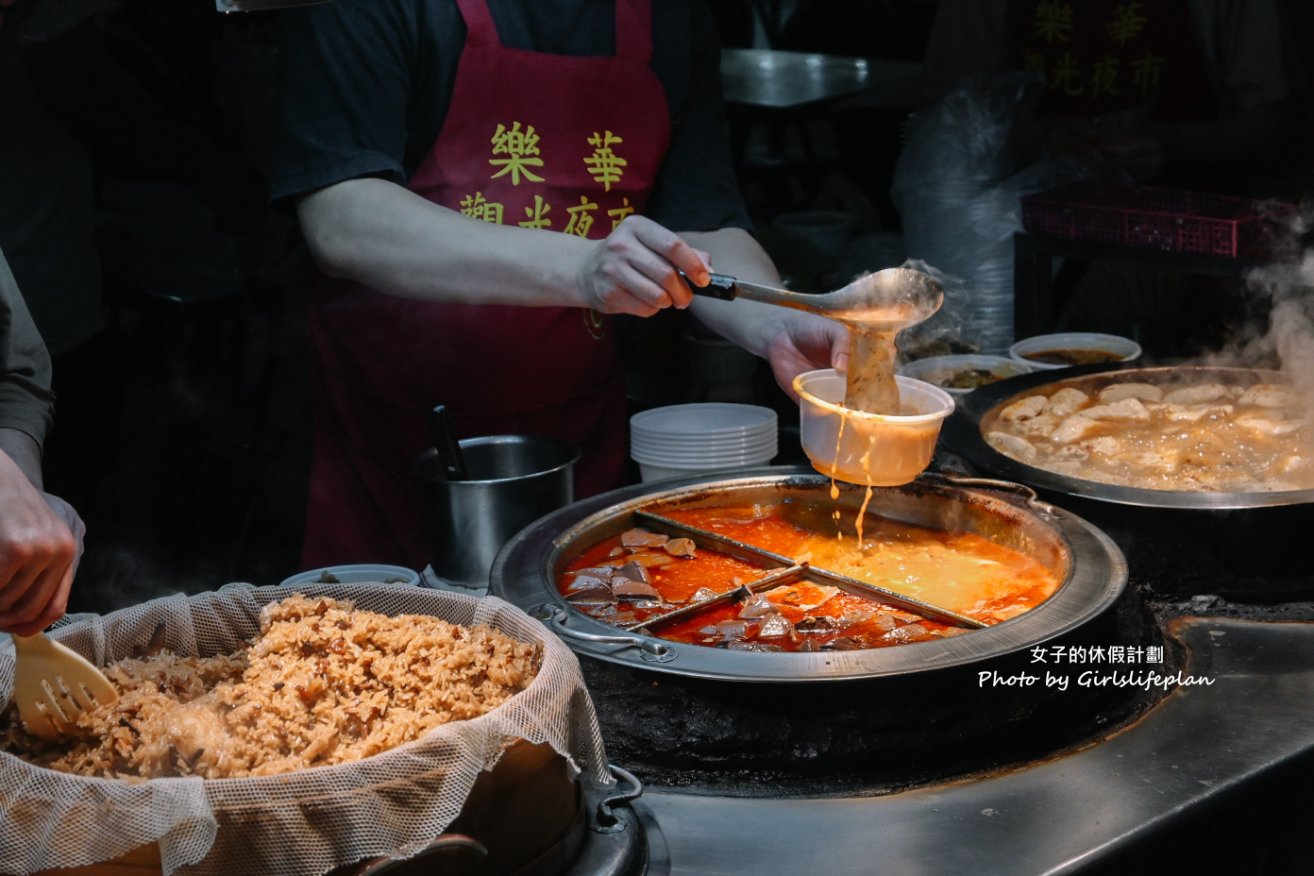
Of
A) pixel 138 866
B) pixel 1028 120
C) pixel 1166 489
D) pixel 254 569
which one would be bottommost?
pixel 254 569

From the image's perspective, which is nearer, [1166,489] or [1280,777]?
[1280,777]

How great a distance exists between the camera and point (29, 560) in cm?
146

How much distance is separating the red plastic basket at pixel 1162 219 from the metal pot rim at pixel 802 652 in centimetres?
173

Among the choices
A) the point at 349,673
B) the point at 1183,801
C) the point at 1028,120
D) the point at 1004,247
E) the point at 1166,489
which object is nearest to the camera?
the point at 349,673

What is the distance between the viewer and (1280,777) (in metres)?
1.99

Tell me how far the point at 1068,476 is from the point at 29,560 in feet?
6.95

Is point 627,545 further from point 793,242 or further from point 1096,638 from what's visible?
point 793,242

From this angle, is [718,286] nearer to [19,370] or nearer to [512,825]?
[512,825]

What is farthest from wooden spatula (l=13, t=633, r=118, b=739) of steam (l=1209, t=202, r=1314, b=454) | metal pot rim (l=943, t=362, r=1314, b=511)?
steam (l=1209, t=202, r=1314, b=454)

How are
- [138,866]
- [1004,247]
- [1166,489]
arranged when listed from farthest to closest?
[1004,247], [1166,489], [138,866]

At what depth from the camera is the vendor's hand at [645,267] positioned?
7.74ft

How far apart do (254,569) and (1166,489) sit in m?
3.65

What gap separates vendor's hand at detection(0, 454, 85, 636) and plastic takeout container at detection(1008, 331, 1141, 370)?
129 inches

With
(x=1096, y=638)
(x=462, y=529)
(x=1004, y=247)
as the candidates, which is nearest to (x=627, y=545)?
(x=462, y=529)
